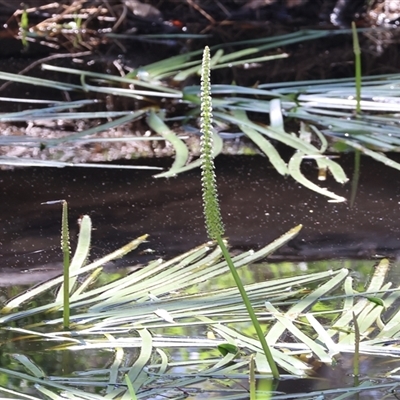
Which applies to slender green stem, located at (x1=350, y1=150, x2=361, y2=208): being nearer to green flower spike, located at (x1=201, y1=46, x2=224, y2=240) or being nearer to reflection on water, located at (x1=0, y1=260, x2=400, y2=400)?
reflection on water, located at (x1=0, y1=260, x2=400, y2=400)

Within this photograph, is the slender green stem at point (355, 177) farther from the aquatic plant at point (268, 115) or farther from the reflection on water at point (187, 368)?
the reflection on water at point (187, 368)

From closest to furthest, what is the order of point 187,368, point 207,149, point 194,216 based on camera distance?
point 207,149 → point 187,368 → point 194,216

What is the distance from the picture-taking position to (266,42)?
11.5 feet

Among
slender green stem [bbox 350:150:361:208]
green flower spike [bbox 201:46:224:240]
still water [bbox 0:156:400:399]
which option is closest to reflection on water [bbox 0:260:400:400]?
still water [bbox 0:156:400:399]

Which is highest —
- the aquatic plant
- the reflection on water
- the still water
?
the aquatic plant

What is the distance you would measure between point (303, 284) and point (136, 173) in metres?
0.71

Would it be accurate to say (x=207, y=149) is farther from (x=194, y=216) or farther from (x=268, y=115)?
(x=268, y=115)

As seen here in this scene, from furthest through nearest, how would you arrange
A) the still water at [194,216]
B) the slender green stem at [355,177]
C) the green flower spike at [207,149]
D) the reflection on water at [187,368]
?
the slender green stem at [355,177], the still water at [194,216], the reflection on water at [187,368], the green flower spike at [207,149]

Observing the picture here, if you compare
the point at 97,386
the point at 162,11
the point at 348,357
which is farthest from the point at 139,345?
the point at 162,11

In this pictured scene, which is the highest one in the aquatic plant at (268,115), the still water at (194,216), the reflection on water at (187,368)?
the aquatic plant at (268,115)

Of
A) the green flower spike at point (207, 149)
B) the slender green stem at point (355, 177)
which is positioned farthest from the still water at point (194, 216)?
the green flower spike at point (207, 149)

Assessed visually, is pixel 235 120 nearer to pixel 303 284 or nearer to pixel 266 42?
pixel 303 284

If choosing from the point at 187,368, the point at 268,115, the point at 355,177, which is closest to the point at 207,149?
the point at 187,368

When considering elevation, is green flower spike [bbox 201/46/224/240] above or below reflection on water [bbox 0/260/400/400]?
above
